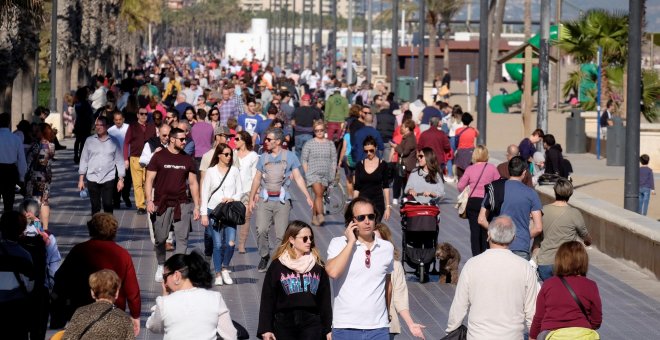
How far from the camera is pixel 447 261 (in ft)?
53.6

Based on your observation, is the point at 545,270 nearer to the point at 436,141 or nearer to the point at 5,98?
the point at 436,141

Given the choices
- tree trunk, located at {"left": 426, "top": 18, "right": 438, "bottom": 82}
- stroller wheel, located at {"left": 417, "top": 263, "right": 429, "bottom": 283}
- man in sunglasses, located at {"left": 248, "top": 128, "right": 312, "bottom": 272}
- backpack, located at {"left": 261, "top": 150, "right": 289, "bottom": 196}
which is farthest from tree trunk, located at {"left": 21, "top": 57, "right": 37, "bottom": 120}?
tree trunk, located at {"left": 426, "top": 18, "right": 438, "bottom": 82}

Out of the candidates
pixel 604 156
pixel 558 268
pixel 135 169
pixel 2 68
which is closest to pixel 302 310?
pixel 558 268

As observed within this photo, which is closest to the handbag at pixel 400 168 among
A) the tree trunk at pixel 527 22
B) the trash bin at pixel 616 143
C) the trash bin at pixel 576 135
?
the trash bin at pixel 616 143

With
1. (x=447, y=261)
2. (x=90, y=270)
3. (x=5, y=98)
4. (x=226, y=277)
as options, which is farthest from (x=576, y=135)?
(x=90, y=270)

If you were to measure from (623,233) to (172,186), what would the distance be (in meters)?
5.86

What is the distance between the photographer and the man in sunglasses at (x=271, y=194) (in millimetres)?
17031

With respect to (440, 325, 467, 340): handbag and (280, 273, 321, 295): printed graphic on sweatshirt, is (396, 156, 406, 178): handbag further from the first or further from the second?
(280, 273, 321, 295): printed graphic on sweatshirt

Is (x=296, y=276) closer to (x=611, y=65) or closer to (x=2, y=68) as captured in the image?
(x=2, y=68)

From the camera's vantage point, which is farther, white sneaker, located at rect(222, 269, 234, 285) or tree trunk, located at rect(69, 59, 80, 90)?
tree trunk, located at rect(69, 59, 80, 90)

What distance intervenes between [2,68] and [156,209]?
1634cm

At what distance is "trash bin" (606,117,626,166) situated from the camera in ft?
119

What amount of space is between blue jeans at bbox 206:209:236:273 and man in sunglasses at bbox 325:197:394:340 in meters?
6.35

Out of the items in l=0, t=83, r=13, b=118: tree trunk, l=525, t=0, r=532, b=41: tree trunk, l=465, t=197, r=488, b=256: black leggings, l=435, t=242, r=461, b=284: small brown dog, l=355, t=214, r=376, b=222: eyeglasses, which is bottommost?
l=435, t=242, r=461, b=284: small brown dog
